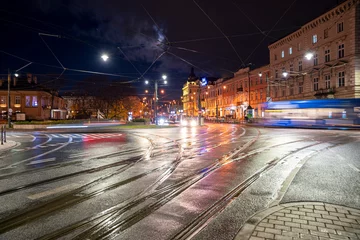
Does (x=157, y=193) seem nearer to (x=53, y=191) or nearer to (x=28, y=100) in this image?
(x=53, y=191)

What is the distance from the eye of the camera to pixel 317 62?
1710 inches

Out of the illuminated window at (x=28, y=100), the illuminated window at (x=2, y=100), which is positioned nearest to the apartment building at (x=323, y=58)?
the illuminated window at (x=28, y=100)

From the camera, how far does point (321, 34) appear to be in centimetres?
4206

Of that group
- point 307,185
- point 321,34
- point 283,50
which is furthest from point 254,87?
point 307,185

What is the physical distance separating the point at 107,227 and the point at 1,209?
2488 millimetres

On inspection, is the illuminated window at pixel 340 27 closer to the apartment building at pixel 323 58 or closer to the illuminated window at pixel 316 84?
the apartment building at pixel 323 58

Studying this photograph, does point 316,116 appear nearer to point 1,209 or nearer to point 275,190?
point 275,190

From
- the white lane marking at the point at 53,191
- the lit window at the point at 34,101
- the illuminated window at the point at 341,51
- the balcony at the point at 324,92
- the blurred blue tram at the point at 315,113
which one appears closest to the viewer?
the white lane marking at the point at 53,191

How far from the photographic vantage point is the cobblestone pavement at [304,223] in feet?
12.7

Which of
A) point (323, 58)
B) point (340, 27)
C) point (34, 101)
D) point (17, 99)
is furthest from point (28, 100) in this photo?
point (340, 27)

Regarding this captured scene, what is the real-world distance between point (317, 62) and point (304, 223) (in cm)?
4549

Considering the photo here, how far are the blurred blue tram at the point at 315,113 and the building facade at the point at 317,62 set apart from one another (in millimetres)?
5164

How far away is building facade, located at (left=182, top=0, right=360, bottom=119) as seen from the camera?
3562 centimetres

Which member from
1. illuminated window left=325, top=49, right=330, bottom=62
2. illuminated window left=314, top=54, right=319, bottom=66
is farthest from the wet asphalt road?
illuminated window left=314, top=54, right=319, bottom=66
